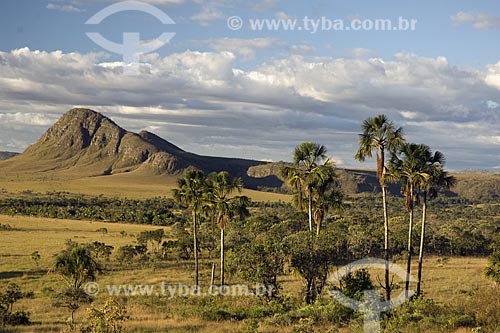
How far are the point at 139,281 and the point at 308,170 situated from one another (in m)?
19.3

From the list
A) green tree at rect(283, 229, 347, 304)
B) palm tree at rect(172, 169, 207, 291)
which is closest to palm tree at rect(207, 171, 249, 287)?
palm tree at rect(172, 169, 207, 291)

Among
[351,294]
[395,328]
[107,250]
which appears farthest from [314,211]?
[107,250]

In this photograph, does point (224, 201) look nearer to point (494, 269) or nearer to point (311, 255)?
point (311, 255)

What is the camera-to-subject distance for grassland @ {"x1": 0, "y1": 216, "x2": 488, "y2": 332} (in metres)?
22.3

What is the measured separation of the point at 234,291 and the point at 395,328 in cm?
1777

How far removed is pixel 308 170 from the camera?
31.6 meters

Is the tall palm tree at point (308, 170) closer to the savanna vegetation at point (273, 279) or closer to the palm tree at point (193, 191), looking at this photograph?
the savanna vegetation at point (273, 279)

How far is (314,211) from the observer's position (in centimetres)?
3400

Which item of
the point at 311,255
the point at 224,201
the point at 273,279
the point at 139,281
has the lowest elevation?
the point at 139,281

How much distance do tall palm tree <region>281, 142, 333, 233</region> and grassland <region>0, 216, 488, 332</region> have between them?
24.4 feet

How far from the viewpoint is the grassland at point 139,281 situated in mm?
22328

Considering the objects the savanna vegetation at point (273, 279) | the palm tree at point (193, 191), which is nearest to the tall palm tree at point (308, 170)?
the savanna vegetation at point (273, 279)

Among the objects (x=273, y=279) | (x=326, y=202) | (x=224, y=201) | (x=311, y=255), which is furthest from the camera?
(x=224, y=201)

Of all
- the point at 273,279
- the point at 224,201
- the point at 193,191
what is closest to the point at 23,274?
the point at 193,191
